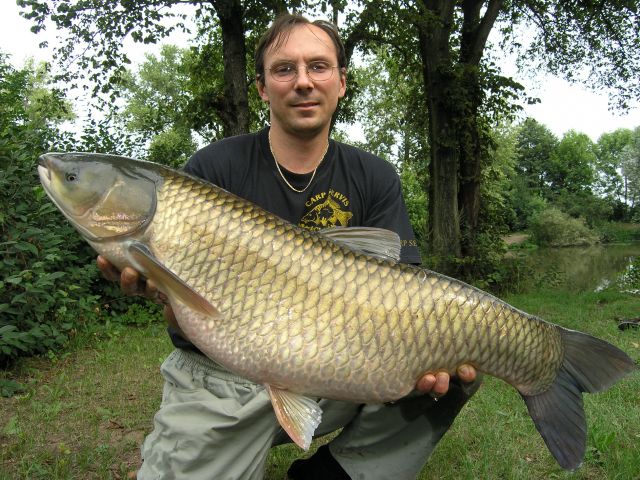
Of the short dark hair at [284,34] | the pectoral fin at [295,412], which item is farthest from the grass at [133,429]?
the short dark hair at [284,34]

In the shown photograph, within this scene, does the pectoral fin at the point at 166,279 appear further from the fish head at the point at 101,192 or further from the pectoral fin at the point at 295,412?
the pectoral fin at the point at 295,412

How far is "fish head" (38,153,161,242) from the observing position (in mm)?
1690

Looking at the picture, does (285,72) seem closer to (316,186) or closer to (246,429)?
(316,186)

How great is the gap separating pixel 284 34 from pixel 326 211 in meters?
0.74

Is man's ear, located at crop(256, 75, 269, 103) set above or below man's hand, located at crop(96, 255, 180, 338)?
above

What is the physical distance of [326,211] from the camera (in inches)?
90.3

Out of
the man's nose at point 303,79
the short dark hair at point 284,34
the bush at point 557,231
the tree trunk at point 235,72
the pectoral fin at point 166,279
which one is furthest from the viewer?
the bush at point 557,231

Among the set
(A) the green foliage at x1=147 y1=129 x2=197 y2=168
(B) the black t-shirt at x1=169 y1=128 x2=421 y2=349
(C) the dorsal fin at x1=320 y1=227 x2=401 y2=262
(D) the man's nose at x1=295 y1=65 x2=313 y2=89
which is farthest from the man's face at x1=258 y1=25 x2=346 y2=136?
(A) the green foliage at x1=147 y1=129 x2=197 y2=168

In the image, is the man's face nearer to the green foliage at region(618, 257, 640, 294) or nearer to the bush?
the green foliage at region(618, 257, 640, 294)

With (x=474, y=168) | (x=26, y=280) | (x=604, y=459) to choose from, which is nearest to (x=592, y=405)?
(x=604, y=459)

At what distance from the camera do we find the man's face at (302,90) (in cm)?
224

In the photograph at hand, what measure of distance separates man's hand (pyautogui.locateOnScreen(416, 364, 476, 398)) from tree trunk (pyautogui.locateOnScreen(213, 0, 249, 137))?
272 inches

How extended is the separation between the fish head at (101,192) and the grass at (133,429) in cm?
137

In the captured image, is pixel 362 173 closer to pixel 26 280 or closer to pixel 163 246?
pixel 163 246
